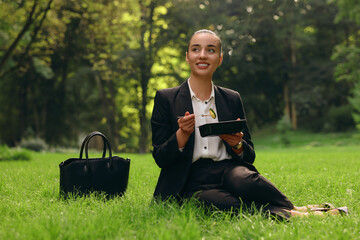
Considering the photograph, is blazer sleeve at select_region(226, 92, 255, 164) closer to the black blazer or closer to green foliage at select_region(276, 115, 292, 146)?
the black blazer

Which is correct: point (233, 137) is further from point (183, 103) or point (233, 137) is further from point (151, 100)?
point (151, 100)

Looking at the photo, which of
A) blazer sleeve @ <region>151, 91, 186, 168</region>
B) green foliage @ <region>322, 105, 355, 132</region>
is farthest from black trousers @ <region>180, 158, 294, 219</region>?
green foliage @ <region>322, 105, 355, 132</region>

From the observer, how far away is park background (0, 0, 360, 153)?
16.7 m

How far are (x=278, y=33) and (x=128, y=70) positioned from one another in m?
15.1

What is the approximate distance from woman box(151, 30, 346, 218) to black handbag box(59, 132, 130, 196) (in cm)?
88

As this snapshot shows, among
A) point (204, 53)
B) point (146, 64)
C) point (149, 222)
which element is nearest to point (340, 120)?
point (146, 64)

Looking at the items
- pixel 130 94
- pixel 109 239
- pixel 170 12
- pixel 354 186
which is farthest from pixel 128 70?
pixel 109 239

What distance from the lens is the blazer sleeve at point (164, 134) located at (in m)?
3.51

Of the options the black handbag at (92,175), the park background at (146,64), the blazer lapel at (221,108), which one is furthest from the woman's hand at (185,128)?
the park background at (146,64)

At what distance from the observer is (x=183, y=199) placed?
3.56 m

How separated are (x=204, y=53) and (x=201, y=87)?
0.37 meters

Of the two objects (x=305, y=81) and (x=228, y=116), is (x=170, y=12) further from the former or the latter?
(x=228, y=116)

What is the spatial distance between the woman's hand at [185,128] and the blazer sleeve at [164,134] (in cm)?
7

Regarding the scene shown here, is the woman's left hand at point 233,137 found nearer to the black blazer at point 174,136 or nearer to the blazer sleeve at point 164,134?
the black blazer at point 174,136
